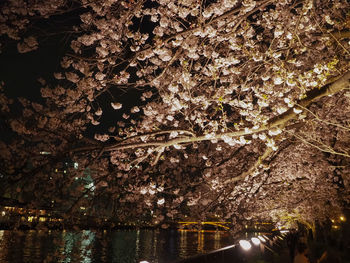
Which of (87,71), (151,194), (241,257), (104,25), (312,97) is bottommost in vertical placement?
(241,257)

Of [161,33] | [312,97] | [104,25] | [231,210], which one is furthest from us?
[231,210]

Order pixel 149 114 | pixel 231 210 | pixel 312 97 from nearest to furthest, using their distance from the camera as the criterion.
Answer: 1. pixel 312 97
2. pixel 149 114
3. pixel 231 210

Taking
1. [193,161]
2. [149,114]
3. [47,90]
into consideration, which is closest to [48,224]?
[47,90]

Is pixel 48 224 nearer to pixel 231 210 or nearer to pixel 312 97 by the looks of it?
pixel 312 97

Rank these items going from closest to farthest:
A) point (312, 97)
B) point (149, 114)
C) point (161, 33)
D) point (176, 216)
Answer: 1. point (312, 97)
2. point (161, 33)
3. point (149, 114)
4. point (176, 216)

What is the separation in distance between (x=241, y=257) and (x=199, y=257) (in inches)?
120

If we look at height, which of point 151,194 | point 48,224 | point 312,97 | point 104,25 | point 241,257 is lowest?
point 241,257

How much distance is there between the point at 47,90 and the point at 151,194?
238 inches

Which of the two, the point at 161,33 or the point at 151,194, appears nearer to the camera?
the point at 161,33

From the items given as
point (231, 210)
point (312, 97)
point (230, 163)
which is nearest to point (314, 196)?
point (231, 210)

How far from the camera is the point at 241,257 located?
8.56m

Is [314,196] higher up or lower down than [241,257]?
higher up

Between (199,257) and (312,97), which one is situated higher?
(312,97)

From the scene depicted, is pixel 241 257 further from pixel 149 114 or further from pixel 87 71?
pixel 87 71
